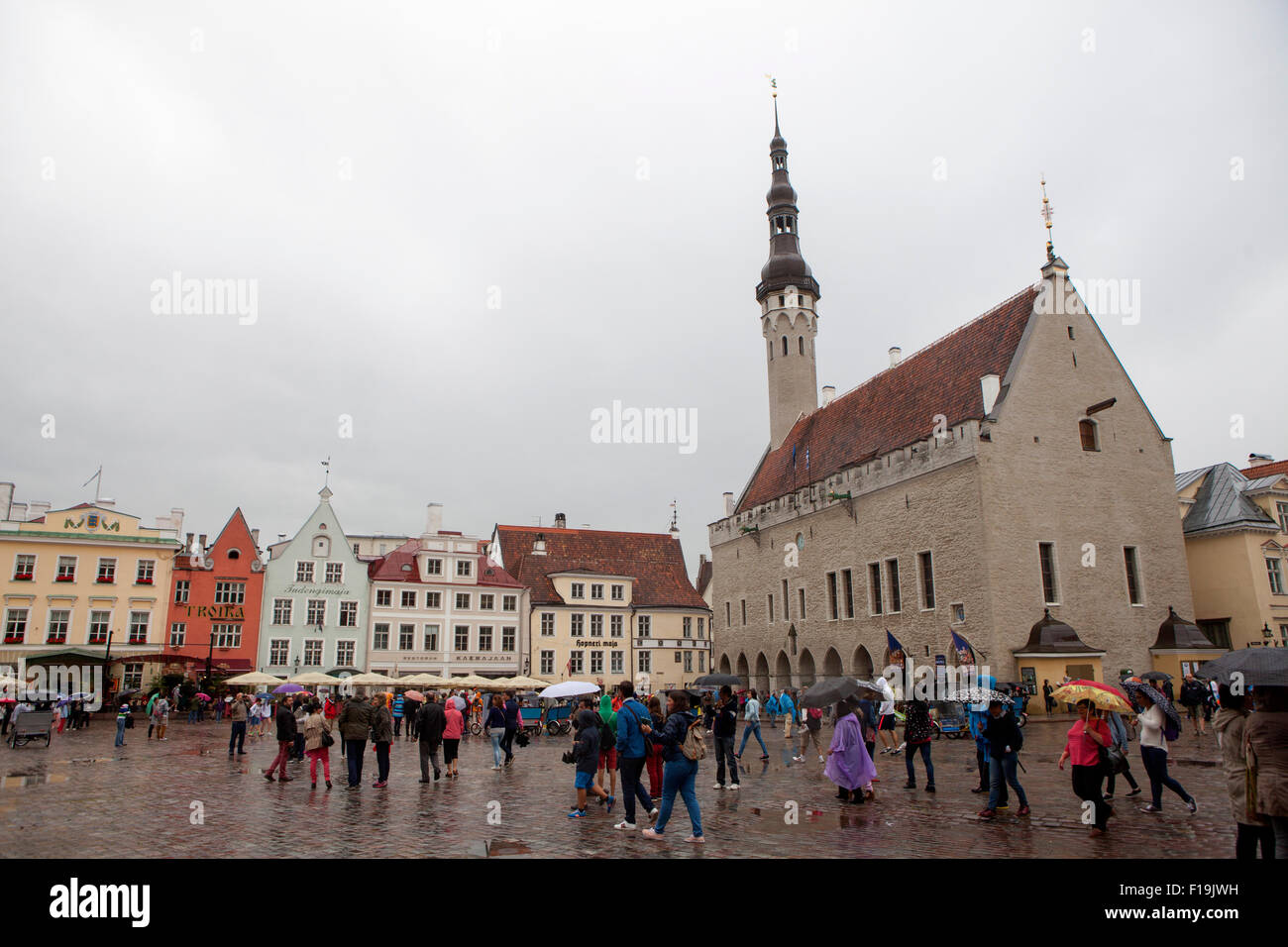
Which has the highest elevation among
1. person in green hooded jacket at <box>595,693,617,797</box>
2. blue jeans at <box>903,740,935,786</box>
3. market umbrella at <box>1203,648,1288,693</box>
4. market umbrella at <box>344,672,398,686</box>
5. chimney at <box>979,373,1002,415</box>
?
chimney at <box>979,373,1002,415</box>

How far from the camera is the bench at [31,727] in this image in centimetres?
2084

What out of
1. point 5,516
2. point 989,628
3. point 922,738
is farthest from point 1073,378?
point 5,516

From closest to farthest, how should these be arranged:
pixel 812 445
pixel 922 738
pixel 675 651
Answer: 1. pixel 922 738
2. pixel 812 445
3. pixel 675 651

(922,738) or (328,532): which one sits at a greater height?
(328,532)

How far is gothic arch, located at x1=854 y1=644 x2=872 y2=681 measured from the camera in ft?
126

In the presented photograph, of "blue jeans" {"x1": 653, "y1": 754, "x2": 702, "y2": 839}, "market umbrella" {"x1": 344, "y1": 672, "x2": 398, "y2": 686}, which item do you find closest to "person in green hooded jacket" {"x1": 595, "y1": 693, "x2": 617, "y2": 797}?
"blue jeans" {"x1": 653, "y1": 754, "x2": 702, "y2": 839}

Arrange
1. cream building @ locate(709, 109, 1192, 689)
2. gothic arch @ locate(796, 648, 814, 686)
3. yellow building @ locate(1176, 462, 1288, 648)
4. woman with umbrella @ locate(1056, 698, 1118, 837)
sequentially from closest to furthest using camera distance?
1. woman with umbrella @ locate(1056, 698, 1118, 837)
2. cream building @ locate(709, 109, 1192, 689)
3. yellow building @ locate(1176, 462, 1288, 648)
4. gothic arch @ locate(796, 648, 814, 686)

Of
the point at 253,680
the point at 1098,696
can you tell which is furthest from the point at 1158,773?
the point at 253,680

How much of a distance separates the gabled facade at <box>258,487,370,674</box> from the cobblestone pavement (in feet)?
91.8

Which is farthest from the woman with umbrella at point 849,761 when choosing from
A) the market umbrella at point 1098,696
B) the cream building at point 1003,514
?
the cream building at point 1003,514

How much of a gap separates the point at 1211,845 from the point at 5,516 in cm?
5463

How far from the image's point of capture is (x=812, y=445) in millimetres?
48500

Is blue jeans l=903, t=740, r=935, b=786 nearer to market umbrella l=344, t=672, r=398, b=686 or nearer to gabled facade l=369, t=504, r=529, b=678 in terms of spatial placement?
market umbrella l=344, t=672, r=398, b=686
